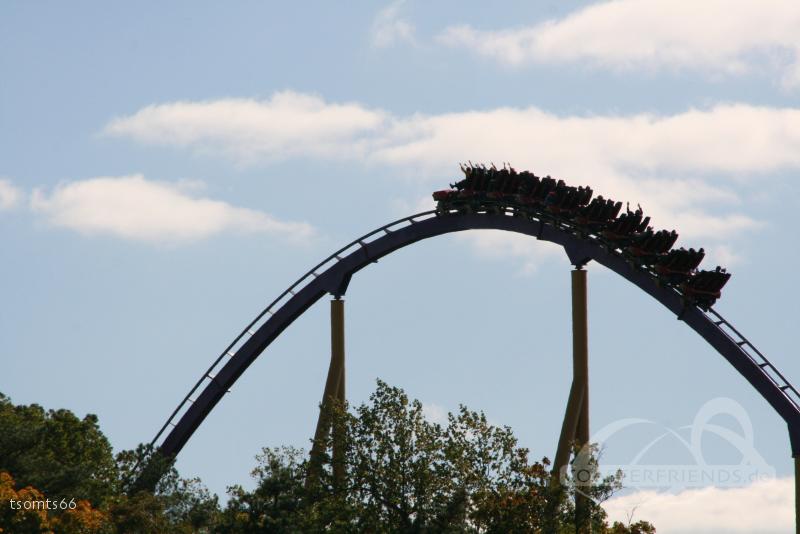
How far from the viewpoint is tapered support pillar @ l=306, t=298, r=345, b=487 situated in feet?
105

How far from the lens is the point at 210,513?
34188 mm

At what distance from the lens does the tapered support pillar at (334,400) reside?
31.9 metres

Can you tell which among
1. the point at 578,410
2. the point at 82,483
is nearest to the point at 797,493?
the point at 578,410

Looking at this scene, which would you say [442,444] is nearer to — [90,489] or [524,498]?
[524,498]

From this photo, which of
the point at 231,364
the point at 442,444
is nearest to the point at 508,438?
the point at 442,444

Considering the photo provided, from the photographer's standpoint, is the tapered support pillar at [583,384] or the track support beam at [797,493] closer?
the track support beam at [797,493]

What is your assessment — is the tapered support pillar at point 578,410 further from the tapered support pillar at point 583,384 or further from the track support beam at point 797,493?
the track support beam at point 797,493

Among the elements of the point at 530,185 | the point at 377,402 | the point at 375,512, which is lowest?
the point at 375,512

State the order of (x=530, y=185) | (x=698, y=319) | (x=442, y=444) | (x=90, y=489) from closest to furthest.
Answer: (x=698, y=319) → (x=442, y=444) → (x=530, y=185) → (x=90, y=489)

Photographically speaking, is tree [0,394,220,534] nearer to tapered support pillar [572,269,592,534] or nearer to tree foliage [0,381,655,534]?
tree foliage [0,381,655,534]

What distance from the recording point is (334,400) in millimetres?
33062

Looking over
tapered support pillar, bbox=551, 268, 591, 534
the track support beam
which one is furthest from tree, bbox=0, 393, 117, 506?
the track support beam

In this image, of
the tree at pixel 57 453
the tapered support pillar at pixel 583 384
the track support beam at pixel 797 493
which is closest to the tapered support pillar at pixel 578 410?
the tapered support pillar at pixel 583 384

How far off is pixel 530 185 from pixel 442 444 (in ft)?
21.9
